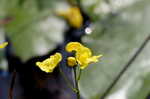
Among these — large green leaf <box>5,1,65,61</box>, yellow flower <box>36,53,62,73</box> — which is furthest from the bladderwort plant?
large green leaf <box>5,1,65,61</box>

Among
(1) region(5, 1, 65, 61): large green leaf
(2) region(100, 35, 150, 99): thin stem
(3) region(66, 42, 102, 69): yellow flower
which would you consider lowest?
(3) region(66, 42, 102, 69): yellow flower

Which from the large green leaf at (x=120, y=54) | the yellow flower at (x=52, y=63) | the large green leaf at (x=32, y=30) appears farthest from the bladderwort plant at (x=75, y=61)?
the large green leaf at (x=32, y=30)

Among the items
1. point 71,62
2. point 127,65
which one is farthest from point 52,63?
point 127,65

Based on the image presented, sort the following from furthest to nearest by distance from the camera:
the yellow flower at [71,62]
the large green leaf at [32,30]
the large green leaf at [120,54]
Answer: the large green leaf at [32,30]
the large green leaf at [120,54]
the yellow flower at [71,62]

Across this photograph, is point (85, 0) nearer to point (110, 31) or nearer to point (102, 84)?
point (110, 31)

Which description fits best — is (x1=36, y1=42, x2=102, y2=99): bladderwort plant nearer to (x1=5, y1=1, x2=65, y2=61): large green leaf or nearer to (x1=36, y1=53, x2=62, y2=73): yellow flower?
(x1=36, y1=53, x2=62, y2=73): yellow flower

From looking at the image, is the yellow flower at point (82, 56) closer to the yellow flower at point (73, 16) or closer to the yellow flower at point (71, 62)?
the yellow flower at point (71, 62)
